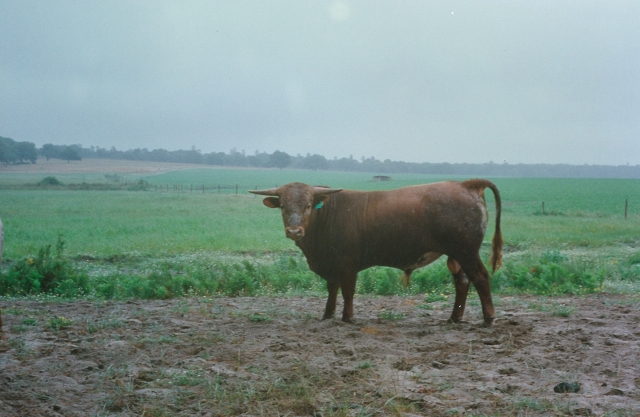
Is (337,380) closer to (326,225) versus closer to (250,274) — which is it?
(326,225)

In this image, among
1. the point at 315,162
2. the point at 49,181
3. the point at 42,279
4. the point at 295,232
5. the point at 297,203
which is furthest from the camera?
the point at 49,181

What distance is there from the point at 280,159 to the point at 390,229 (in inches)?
308

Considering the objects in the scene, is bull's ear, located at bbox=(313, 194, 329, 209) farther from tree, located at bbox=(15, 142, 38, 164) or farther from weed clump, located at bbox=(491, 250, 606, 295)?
tree, located at bbox=(15, 142, 38, 164)

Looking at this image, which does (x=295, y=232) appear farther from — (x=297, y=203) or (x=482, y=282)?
(x=482, y=282)

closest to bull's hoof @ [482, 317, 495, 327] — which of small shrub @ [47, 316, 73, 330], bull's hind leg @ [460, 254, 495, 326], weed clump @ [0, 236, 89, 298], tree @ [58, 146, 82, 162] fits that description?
bull's hind leg @ [460, 254, 495, 326]

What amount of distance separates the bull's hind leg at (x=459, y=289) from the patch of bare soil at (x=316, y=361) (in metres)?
0.17

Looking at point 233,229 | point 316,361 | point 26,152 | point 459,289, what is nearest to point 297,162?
point 233,229

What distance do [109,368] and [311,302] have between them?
373 cm

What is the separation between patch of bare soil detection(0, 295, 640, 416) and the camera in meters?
4.38

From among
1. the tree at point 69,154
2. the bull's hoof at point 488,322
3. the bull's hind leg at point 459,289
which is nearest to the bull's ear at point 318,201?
the bull's hind leg at point 459,289

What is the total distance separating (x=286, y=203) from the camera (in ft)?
22.8

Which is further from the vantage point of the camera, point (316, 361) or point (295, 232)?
point (295, 232)

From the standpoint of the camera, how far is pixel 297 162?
1463cm

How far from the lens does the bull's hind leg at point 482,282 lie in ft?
22.5
